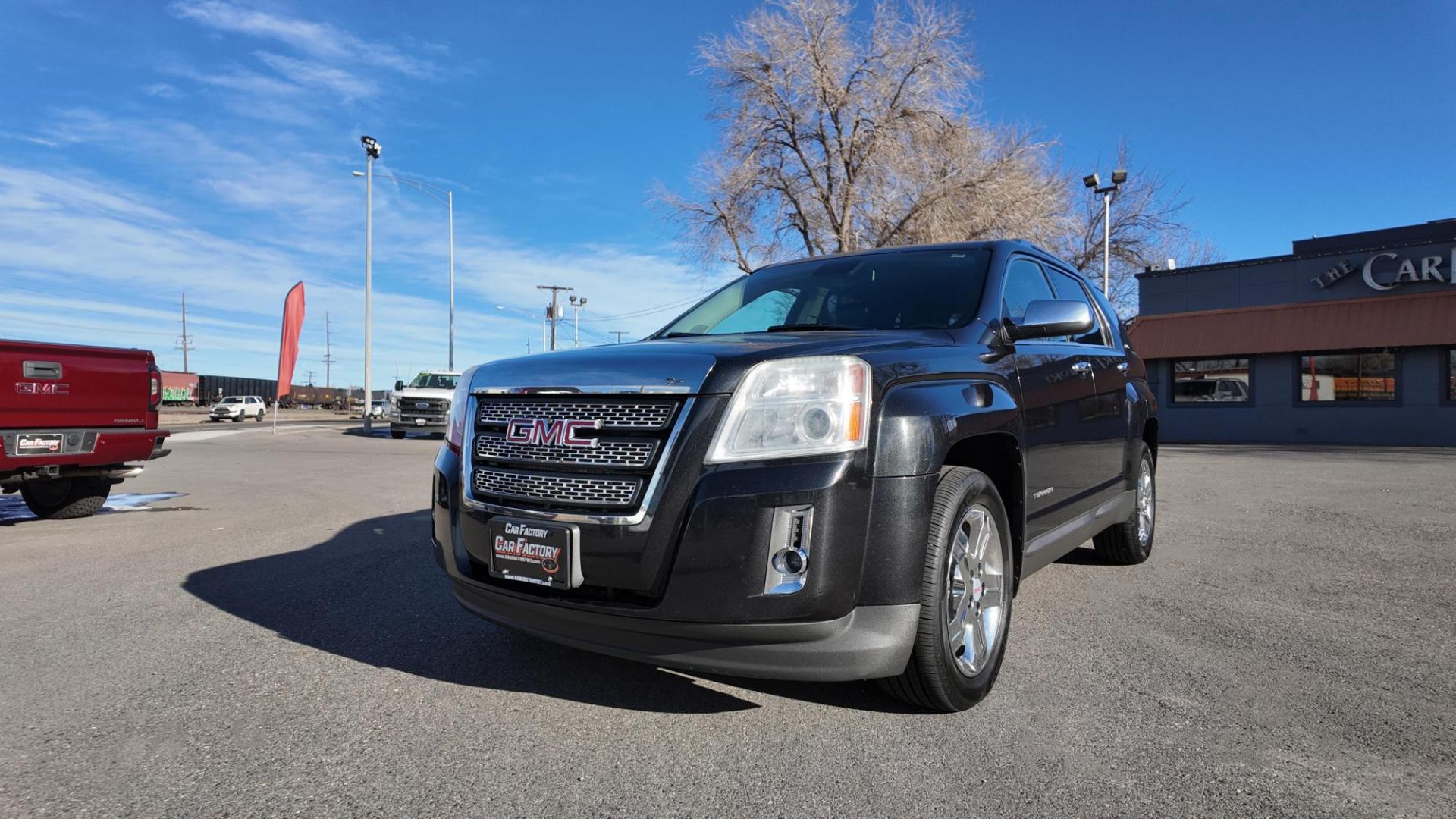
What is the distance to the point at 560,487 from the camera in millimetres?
2756

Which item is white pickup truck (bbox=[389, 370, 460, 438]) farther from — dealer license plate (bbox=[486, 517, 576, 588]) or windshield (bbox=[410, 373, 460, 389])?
dealer license plate (bbox=[486, 517, 576, 588])

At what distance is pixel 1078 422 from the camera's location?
4.18 m

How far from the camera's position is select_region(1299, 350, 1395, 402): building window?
2109cm

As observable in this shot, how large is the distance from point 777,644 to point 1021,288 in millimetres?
2406

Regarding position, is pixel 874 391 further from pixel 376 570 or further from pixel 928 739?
pixel 376 570

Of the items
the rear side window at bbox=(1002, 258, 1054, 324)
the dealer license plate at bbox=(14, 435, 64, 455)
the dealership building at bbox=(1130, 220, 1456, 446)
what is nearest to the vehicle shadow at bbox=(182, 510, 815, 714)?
the rear side window at bbox=(1002, 258, 1054, 324)

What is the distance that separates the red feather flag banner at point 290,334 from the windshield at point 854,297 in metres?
21.9

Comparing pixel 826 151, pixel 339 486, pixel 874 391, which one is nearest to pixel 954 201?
pixel 826 151

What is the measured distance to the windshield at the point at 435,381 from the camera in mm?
25094

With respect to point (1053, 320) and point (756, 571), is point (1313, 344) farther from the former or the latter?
point (756, 571)

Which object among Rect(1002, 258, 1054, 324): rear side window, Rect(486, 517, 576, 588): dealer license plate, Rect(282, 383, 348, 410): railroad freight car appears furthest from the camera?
Rect(282, 383, 348, 410): railroad freight car

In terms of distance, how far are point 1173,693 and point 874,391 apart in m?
1.68

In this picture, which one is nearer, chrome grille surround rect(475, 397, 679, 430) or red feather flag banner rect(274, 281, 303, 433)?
chrome grille surround rect(475, 397, 679, 430)

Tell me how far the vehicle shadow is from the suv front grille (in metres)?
0.79
